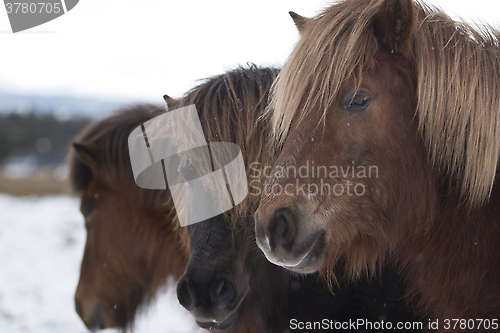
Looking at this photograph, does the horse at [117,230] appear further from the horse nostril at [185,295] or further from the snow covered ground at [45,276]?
the horse nostril at [185,295]

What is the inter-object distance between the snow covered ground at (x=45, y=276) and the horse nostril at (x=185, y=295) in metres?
0.95

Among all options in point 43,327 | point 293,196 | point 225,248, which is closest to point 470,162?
point 293,196

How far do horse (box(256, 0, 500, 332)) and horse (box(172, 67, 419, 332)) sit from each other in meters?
0.37

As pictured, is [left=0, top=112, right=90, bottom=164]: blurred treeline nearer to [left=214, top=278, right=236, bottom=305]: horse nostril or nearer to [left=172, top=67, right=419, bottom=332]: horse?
[left=172, top=67, right=419, bottom=332]: horse

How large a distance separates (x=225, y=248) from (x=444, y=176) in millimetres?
1060

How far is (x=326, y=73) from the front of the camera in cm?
140

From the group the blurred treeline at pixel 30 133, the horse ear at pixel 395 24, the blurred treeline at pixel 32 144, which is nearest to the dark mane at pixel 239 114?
the horse ear at pixel 395 24

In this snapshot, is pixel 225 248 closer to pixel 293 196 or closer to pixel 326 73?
pixel 293 196

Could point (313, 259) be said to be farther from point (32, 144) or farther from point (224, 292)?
point (32, 144)

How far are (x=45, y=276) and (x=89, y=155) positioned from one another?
4.38 meters

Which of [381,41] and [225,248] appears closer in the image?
[381,41]

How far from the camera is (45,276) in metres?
5.97

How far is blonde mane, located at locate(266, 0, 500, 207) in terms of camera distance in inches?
52.3

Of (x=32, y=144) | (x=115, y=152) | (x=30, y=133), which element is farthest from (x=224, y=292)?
(x=30, y=133)
